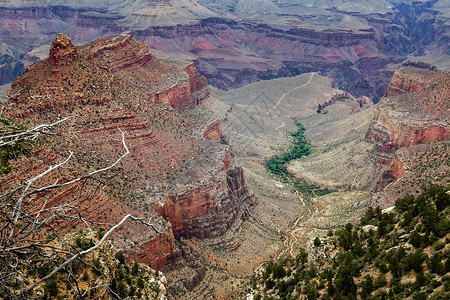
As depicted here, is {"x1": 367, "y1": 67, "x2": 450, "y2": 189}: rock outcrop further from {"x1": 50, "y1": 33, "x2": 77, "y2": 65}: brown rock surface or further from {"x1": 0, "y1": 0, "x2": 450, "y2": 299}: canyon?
{"x1": 50, "y1": 33, "x2": 77, "y2": 65}: brown rock surface

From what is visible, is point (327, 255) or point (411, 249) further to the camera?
point (327, 255)

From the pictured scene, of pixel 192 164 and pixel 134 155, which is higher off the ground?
pixel 134 155

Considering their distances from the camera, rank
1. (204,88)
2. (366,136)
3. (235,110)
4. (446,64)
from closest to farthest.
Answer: (366,136)
(204,88)
(235,110)
(446,64)

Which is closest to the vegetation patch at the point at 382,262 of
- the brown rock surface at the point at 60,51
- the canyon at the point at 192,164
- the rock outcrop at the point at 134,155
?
the canyon at the point at 192,164

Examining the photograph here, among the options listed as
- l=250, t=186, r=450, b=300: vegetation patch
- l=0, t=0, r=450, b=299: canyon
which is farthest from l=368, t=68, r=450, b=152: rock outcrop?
l=250, t=186, r=450, b=300: vegetation patch

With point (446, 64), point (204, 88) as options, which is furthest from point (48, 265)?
point (446, 64)

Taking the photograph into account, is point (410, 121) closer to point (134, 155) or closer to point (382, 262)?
point (134, 155)

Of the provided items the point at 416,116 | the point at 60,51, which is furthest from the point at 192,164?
the point at 416,116

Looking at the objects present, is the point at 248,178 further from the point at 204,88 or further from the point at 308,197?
the point at 204,88
